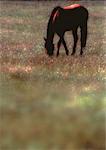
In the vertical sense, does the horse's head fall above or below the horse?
below

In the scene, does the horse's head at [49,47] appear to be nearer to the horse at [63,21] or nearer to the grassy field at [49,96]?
the horse at [63,21]

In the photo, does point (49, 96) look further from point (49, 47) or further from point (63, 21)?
point (63, 21)

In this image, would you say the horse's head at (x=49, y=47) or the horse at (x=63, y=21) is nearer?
the horse at (x=63, y=21)

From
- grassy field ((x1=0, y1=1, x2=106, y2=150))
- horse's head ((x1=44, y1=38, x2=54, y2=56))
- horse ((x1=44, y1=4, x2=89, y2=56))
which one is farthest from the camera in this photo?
horse's head ((x1=44, y1=38, x2=54, y2=56))

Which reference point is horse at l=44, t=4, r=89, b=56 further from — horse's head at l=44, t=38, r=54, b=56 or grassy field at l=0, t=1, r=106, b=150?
grassy field at l=0, t=1, r=106, b=150

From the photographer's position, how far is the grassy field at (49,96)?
931 centimetres

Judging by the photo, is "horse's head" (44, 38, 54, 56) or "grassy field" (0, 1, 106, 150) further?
"horse's head" (44, 38, 54, 56)

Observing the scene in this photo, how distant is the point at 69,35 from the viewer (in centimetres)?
2817

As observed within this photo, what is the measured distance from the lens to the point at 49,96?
12305 mm

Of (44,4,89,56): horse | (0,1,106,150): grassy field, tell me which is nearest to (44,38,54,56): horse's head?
(44,4,89,56): horse

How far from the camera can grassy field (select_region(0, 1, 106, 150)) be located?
30.5ft

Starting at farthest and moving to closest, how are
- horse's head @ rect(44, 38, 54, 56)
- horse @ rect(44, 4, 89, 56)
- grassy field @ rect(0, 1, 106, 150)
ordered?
horse's head @ rect(44, 38, 54, 56) → horse @ rect(44, 4, 89, 56) → grassy field @ rect(0, 1, 106, 150)

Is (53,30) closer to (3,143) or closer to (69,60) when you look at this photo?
(69,60)

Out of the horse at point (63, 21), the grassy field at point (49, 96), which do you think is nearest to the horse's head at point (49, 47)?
the horse at point (63, 21)
